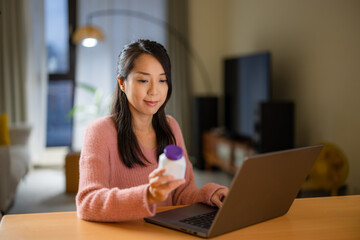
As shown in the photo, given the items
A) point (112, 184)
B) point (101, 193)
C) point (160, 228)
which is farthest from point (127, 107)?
point (160, 228)

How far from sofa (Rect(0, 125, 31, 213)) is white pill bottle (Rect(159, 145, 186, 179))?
2348 millimetres

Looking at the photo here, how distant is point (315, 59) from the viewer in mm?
3459

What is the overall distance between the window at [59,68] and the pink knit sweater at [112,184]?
13.5 feet

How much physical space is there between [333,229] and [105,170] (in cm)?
62

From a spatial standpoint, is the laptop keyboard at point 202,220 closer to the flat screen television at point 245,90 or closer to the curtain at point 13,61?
the flat screen television at point 245,90

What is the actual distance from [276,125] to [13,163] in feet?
7.10

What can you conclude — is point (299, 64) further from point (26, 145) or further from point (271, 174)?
point (271, 174)

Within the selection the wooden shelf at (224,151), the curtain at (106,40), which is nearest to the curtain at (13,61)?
the curtain at (106,40)

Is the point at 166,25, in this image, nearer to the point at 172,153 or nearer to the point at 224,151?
the point at 224,151

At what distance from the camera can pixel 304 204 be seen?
1.26 metres

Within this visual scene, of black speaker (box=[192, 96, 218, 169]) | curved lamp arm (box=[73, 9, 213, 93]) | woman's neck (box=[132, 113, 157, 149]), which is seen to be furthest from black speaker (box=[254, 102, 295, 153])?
woman's neck (box=[132, 113, 157, 149])

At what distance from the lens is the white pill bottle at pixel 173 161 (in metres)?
0.88

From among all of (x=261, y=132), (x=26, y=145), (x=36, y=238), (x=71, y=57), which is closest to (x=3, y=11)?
(x=71, y=57)

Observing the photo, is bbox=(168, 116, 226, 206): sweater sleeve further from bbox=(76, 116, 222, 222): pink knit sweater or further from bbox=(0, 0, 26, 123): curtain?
bbox=(0, 0, 26, 123): curtain
